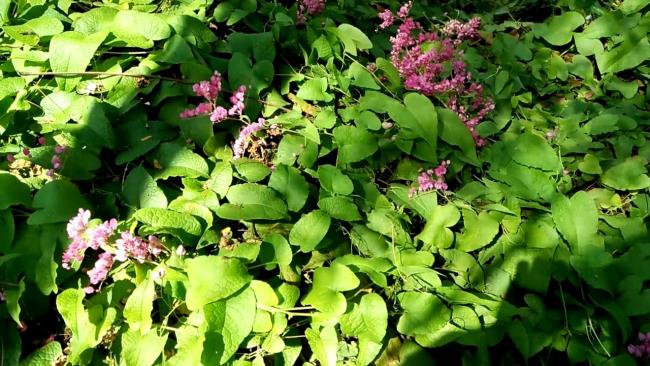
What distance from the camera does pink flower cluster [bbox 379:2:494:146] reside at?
7.64 feet

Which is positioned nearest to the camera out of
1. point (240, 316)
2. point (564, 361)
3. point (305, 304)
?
point (240, 316)

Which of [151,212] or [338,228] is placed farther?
[338,228]

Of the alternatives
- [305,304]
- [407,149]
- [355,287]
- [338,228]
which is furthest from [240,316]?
[407,149]

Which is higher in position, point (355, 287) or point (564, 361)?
point (355, 287)

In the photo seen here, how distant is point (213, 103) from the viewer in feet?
6.68

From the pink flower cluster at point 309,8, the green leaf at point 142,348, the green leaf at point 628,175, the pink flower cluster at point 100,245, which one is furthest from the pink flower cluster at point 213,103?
the green leaf at point 628,175

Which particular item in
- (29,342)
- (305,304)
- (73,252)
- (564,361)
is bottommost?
(29,342)

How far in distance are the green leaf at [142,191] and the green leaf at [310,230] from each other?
0.44 metres

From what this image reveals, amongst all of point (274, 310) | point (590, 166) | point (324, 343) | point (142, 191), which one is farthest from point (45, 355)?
point (590, 166)

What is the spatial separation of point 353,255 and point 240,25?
138cm

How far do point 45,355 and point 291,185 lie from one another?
90 centimetres

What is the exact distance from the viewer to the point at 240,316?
149 centimetres

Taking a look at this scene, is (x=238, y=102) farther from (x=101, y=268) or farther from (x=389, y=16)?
(x=389, y=16)

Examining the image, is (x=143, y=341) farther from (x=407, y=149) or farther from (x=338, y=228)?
(x=407, y=149)
